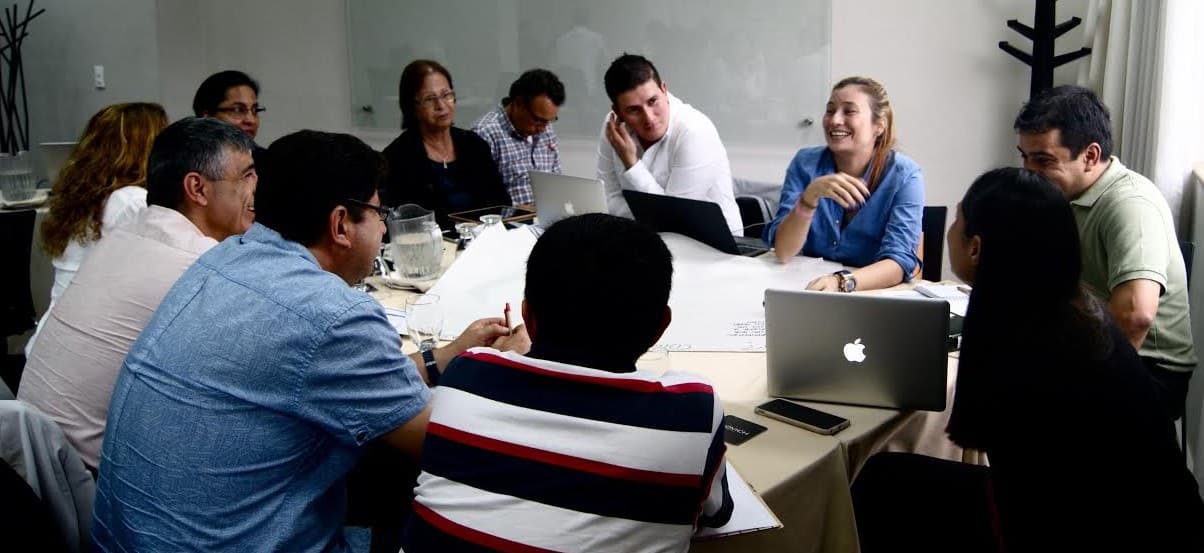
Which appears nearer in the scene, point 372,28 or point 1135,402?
point 1135,402

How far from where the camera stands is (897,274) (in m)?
2.38

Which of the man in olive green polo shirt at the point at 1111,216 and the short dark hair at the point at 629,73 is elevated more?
the short dark hair at the point at 629,73

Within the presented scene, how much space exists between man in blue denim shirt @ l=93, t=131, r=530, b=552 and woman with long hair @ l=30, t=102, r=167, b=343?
42.6 inches

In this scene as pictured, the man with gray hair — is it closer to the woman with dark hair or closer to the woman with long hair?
the woman with long hair

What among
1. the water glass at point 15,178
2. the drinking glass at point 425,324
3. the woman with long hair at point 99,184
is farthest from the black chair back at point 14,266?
the drinking glass at point 425,324

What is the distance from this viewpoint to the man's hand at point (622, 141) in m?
3.20

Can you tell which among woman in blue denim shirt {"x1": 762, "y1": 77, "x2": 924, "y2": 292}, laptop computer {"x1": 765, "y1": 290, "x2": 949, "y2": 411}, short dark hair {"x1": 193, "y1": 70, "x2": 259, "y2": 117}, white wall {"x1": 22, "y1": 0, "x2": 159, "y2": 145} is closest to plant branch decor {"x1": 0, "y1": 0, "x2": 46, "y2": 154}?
white wall {"x1": 22, "y1": 0, "x2": 159, "y2": 145}

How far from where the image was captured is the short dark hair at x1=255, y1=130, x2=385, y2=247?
1369mm

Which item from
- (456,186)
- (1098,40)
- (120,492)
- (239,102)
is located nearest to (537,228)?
(456,186)

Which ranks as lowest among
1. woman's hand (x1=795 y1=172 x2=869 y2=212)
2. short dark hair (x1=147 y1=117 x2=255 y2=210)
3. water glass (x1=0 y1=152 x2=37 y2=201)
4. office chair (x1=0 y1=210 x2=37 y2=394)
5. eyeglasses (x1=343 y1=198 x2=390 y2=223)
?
office chair (x1=0 y1=210 x2=37 y2=394)

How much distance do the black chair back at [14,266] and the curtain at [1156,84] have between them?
363cm

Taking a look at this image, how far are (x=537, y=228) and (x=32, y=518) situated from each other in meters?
1.84

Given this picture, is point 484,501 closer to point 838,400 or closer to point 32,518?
point 32,518

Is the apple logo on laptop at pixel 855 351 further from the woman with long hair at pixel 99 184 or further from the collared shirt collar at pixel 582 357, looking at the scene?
the woman with long hair at pixel 99 184
